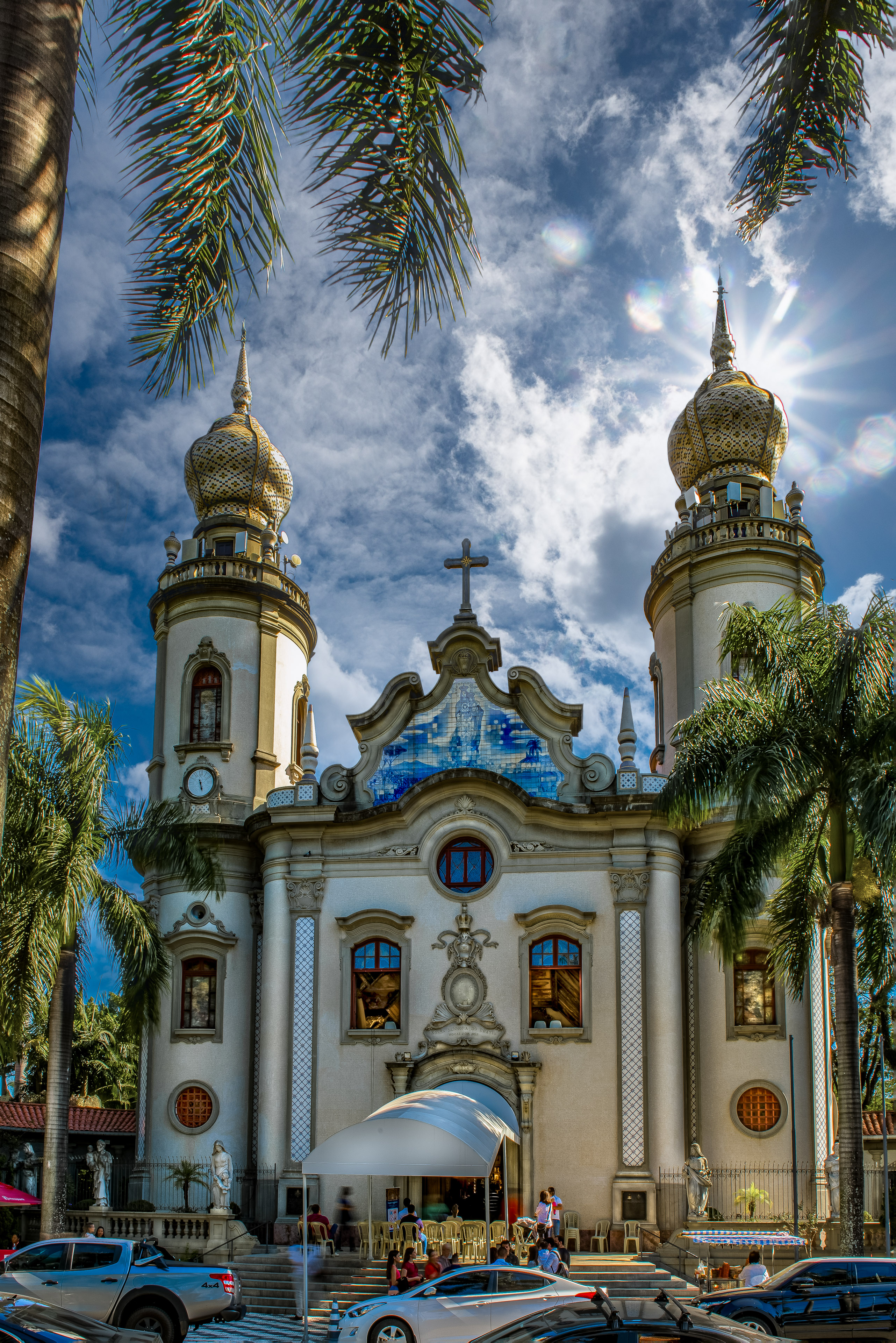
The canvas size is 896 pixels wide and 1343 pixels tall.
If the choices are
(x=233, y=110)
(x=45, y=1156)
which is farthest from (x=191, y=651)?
(x=233, y=110)

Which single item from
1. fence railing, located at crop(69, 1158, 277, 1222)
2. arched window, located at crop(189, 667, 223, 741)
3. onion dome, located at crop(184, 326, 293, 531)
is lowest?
fence railing, located at crop(69, 1158, 277, 1222)

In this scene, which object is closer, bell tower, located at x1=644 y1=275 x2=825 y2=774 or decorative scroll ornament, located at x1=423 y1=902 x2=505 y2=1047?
decorative scroll ornament, located at x1=423 y1=902 x2=505 y2=1047

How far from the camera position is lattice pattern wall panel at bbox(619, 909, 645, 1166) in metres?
27.1

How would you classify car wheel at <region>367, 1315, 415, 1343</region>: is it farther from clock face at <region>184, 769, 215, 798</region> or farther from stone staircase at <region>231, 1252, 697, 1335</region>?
clock face at <region>184, 769, 215, 798</region>

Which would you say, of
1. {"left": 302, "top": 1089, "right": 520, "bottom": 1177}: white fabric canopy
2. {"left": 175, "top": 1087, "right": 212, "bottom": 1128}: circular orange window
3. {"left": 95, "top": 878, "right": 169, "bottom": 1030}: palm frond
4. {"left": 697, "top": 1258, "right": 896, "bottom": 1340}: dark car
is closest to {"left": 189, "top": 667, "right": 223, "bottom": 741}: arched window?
{"left": 175, "top": 1087, "right": 212, "bottom": 1128}: circular orange window

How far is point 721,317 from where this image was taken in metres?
37.3

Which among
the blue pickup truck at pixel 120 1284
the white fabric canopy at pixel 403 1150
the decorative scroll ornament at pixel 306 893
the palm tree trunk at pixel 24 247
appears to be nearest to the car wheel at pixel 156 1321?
the blue pickup truck at pixel 120 1284

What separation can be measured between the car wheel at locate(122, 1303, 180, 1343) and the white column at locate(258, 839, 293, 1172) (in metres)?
11.0

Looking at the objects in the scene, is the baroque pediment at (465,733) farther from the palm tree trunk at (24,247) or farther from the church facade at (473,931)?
the palm tree trunk at (24,247)

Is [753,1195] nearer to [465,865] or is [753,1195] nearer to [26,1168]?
[465,865]

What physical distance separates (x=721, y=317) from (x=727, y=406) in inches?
183

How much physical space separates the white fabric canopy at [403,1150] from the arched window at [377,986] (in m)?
8.77

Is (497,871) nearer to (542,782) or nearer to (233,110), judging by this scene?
(542,782)

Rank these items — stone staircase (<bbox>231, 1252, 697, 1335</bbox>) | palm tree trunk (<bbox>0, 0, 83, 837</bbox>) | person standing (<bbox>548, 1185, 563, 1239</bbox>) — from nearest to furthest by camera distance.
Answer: palm tree trunk (<bbox>0, 0, 83, 837</bbox>)
stone staircase (<bbox>231, 1252, 697, 1335</bbox>)
person standing (<bbox>548, 1185, 563, 1239</bbox>)
